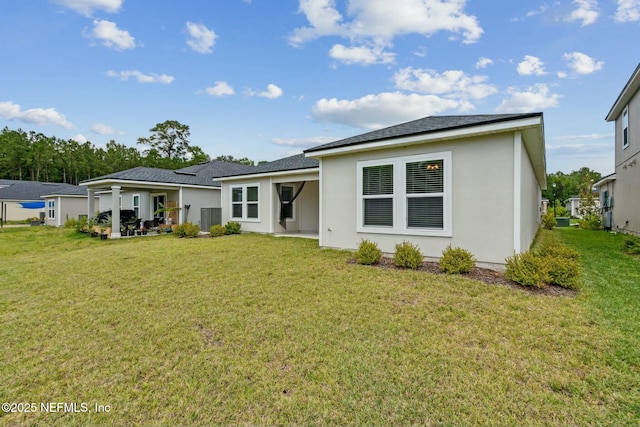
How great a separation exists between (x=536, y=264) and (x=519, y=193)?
57.4 inches

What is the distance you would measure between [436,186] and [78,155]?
60035 mm

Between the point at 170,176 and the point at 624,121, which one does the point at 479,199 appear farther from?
the point at 170,176

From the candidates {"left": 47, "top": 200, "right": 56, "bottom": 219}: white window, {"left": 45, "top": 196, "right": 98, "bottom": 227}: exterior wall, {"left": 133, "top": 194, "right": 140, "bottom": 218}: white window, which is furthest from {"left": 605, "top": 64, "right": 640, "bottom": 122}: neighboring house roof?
{"left": 47, "top": 200, "right": 56, "bottom": 219}: white window

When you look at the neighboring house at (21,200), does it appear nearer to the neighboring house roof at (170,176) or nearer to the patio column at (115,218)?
the neighboring house roof at (170,176)

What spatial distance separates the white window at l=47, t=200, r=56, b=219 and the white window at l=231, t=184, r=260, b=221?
21427 mm

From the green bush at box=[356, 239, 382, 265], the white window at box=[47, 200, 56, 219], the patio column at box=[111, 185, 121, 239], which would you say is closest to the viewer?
the green bush at box=[356, 239, 382, 265]

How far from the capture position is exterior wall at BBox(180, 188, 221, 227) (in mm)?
16453

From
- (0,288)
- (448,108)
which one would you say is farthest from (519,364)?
(448,108)

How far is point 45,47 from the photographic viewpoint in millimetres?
12258

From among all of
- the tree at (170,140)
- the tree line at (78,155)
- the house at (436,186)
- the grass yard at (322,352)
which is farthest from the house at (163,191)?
the tree at (170,140)

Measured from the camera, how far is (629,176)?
1248 cm

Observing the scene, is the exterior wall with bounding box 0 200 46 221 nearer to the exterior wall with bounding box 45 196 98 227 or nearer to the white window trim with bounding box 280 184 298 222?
the exterior wall with bounding box 45 196 98 227

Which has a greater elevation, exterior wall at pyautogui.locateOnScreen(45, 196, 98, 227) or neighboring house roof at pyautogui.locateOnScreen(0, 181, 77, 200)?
neighboring house roof at pyautogui.locateOnScreen(0, 181, 77, 200)

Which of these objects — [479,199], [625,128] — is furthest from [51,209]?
[625,128]
